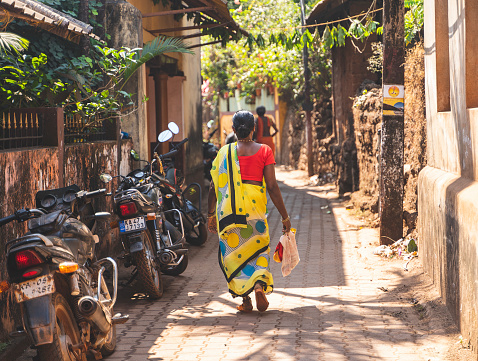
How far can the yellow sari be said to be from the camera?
19.4 ft

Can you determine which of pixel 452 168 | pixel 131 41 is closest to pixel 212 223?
pixel 452 168

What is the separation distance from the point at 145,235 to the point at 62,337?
8.73 feet

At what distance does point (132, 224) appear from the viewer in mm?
6266

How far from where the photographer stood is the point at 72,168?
6.94m

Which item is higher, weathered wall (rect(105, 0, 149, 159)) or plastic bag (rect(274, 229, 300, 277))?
weathered wall (rect(105, 0, 149, 159))

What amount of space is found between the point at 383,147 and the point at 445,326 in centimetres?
395

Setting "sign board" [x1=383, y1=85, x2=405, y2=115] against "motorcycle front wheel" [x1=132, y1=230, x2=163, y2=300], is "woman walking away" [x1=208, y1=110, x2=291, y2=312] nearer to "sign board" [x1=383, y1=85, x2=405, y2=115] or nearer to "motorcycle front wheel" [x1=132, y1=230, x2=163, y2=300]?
"motorcycle front wheel" [x1=132, y1=230, x2=163, y2=300]

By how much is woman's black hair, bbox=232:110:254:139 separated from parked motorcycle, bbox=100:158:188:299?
47.7 inches

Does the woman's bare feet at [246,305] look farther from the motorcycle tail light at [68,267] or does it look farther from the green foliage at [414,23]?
the green foliage at [414,23]

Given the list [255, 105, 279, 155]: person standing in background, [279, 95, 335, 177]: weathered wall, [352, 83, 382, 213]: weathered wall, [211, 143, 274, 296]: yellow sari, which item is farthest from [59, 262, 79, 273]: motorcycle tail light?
[279, 95, 335, 177]: weathered wall

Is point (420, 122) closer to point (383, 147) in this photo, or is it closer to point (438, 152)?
point (383, 147)

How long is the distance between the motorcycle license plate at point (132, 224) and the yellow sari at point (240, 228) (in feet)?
2.56

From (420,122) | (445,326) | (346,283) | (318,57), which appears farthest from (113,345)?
(318,57)

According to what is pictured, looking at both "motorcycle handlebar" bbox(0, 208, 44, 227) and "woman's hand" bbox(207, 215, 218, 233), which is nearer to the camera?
"motorcycle handlebar" bbox(0, 208, 44, 227)
